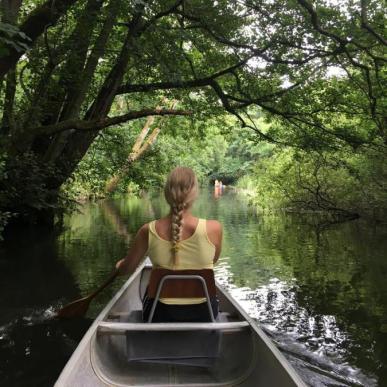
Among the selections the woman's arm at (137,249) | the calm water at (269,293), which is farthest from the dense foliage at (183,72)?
the woman's arm at (137,249)

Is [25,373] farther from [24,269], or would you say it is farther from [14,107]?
[14,107]

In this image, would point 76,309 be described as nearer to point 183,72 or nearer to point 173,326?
point 173,326

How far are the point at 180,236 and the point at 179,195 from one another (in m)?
0.28

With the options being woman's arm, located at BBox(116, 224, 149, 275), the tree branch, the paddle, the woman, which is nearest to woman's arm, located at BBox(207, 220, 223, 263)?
the woman

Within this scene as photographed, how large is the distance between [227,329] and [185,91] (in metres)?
8.76

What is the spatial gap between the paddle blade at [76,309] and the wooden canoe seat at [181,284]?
6.79ft

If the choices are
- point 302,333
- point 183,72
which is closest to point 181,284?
point 302,333

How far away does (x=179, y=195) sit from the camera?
3146mm

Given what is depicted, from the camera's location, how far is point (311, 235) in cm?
1358

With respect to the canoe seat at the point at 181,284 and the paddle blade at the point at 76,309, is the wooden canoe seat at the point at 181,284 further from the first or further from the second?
the paddle blade at the point at 76,309

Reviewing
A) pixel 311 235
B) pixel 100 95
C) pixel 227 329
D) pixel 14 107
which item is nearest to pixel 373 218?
pixel 311 235

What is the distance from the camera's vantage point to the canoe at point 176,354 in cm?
330

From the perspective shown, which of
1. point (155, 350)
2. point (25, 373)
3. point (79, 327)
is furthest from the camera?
point (79, 327)

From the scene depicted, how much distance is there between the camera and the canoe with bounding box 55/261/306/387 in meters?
3.30
